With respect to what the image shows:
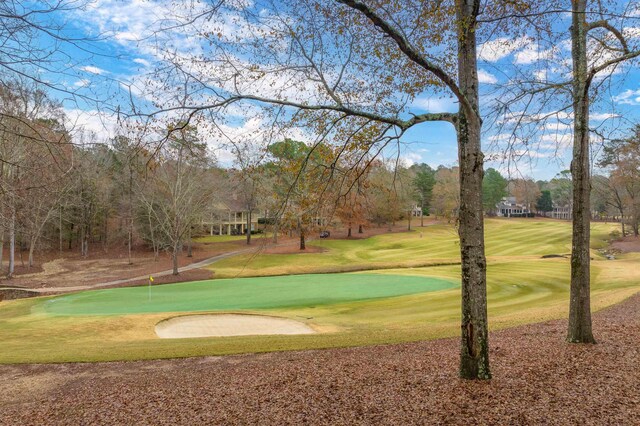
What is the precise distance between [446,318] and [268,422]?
11756 millimetres

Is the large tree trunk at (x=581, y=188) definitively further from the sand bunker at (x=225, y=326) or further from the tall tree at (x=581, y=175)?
Answer: the sand bunker at (x=225, y=326)

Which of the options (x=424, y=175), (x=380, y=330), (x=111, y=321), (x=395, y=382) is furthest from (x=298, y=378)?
(x=424, y=175)

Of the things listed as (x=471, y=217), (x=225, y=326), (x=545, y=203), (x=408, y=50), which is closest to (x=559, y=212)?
(x=545, y=203)

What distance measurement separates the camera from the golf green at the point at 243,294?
2036 cm

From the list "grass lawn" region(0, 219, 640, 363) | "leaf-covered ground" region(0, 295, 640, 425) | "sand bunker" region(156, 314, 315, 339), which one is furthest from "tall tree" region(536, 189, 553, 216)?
"leaf-covered ground" region(0, 295, 640, 425)

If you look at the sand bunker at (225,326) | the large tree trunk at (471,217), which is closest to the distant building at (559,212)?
the sand bunker at (225,326)

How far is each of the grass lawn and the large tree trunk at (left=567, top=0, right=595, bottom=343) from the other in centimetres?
396

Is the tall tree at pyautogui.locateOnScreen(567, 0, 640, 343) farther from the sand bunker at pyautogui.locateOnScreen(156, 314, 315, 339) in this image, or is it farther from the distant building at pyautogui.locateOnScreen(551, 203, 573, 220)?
the distant building at pyautogui.locateOnScreen(551, 203, 573, 220)

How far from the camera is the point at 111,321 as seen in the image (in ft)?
54.5

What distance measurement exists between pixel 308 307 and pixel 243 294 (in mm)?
5302

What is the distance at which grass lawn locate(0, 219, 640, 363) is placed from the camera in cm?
1213

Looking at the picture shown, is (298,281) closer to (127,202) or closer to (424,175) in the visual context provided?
(127,202)

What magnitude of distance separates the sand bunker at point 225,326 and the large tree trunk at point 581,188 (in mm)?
8821

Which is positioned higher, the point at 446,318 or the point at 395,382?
the point at 395,382
